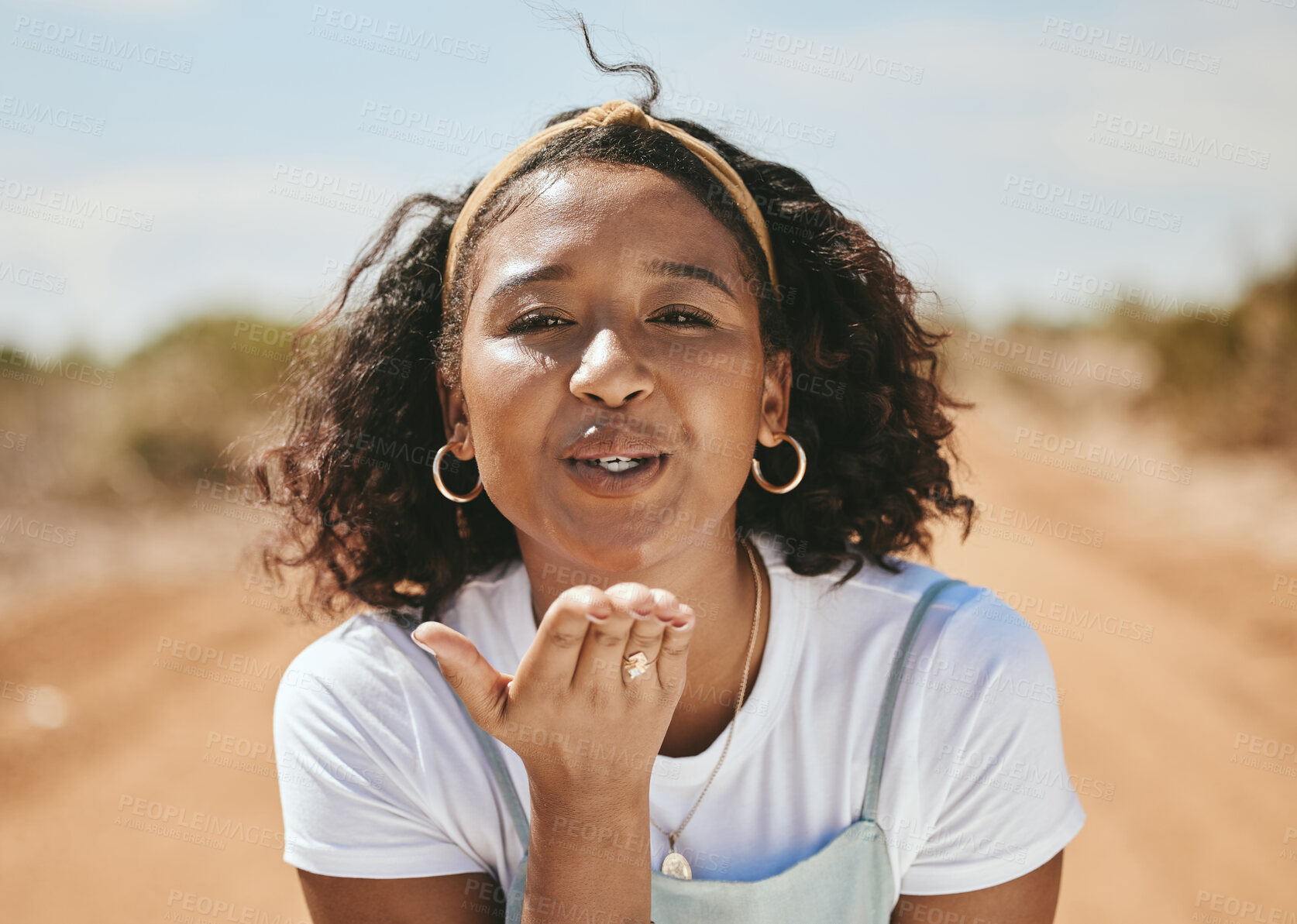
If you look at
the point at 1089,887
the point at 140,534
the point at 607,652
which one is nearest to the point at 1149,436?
the point at 1089,887

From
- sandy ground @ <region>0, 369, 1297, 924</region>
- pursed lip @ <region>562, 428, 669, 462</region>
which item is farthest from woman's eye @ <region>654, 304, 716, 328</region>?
sandy ground @ <region>0, 369, 1297, 924</region>

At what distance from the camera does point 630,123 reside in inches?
90.7

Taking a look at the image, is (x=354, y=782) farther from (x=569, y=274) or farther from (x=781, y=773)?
(x=569, y=274)

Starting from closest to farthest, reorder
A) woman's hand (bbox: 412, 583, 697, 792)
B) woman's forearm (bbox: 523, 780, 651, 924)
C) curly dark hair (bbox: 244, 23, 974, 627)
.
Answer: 1. woman's hand (bbox: 412, 583, 697, 792)
2. woman's forearm (bbox: 523, 780, 651, 924)
3. curly dark hair (bbox: 244, 23, 974, 627)

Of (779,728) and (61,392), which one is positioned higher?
(779,728)

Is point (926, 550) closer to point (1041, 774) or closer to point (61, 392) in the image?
point (1041, 774)

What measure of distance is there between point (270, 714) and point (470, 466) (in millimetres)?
3192

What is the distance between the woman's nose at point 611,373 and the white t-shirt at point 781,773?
2.31ft

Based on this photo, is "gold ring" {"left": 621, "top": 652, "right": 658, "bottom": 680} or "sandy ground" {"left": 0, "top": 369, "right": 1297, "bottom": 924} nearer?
"gold ring" {"left": 621, "top": 652, "right": 658, "bottom": 680}

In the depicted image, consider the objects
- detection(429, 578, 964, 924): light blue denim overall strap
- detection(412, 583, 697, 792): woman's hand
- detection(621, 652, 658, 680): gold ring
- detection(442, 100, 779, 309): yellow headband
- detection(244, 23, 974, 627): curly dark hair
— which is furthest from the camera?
detection(244, 23, 974, 627): curly dark hair

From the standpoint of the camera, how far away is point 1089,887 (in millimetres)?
3904

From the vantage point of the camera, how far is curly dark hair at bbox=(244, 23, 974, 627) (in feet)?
8.33

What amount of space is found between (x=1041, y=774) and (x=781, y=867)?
1.90 ft

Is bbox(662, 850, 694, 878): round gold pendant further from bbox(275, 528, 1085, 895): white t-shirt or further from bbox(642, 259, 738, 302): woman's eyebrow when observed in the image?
bbox(642, 259, 738, 302): woman's eyebrow
